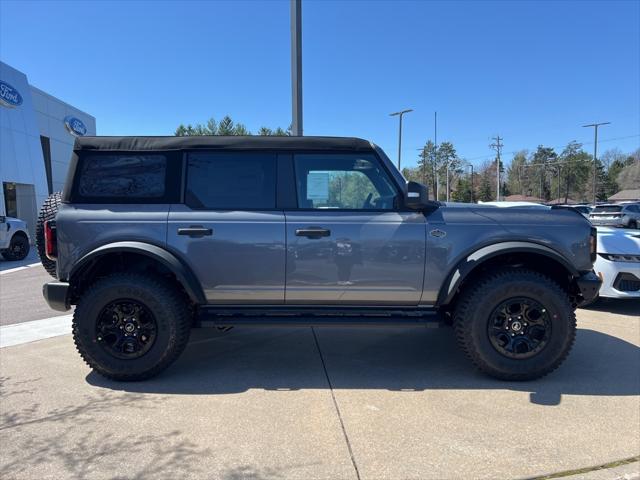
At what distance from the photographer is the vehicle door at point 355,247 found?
147 inches

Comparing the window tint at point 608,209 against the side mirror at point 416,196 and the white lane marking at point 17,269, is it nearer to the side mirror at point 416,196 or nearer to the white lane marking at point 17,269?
the side mirror at point 416,196

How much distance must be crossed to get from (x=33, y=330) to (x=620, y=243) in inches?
303

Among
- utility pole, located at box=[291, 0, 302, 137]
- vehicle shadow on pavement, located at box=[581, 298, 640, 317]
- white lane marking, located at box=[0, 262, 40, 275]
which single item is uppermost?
utility pole, located at box=[291, 0, 302, 137]

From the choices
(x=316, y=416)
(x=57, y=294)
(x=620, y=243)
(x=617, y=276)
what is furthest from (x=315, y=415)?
(x=620, y=243)

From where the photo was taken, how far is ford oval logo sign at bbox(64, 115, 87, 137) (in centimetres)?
2662

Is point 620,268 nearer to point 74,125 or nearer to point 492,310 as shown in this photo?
point 492,310

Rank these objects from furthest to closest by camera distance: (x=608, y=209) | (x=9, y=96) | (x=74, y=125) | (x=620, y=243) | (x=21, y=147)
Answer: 1. (x=74, y=125)
2. (x=608, y=209)
3. (x=21, y=147)
4. (x=9, y=96)
5. (x=620, y=243)

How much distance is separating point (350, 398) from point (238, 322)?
3.73ft

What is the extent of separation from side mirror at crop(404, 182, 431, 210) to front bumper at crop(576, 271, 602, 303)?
4.81ft

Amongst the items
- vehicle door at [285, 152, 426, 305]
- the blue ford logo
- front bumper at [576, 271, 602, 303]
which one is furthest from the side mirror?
the blue ford logo

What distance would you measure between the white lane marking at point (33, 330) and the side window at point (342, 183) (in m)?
3.66

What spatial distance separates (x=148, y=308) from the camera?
3736 millimetres

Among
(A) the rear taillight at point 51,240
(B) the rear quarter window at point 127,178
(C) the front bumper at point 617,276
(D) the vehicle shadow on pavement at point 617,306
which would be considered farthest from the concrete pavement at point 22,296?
(D) the vehicle shadow on pavement at point 617,306

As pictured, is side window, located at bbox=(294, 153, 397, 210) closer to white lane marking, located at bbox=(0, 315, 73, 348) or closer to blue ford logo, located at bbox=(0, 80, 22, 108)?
white lane marking, located at bbox=(0, 315, 73, 348)
